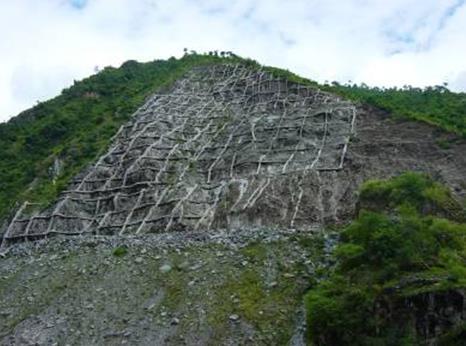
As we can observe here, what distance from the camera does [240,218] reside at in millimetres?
24984

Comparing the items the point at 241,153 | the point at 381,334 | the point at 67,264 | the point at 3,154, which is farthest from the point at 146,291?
A: the point at 3,154

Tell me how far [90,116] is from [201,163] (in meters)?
13.2

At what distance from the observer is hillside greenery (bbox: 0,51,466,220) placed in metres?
31.7

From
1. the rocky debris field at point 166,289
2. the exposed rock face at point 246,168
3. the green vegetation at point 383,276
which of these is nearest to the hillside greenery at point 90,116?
the exposed rock face at point 246,168

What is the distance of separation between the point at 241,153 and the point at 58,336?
13.0 meters

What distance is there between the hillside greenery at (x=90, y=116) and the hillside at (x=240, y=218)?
17 centimetres

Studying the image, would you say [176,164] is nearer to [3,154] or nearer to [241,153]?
[241,153]

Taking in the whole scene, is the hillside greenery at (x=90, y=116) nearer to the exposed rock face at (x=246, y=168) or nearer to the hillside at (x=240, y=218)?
the hillside at (x=240, y=218)

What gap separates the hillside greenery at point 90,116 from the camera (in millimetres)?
31688

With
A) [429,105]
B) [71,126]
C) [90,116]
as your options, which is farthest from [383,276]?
[90,116]

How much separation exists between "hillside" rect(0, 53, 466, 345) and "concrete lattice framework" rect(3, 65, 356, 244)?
0.33 ft

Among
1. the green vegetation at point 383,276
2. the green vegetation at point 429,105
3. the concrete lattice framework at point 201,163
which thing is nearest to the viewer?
the green vegetation at point 383,276

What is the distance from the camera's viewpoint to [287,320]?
18031 millimetres

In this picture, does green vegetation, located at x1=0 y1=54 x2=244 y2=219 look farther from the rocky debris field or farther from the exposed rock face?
the rocky debris field
